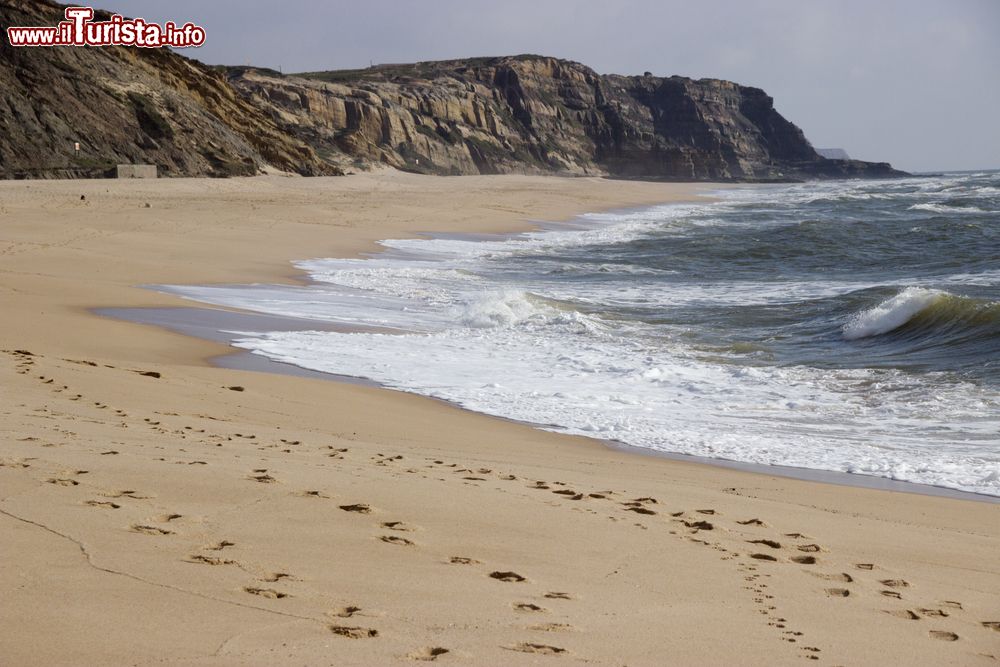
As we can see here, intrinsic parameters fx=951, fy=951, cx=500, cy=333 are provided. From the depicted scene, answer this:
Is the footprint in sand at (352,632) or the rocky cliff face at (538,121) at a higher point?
the rocky cliff face at (538,121)

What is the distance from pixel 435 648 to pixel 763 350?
8.63 metres

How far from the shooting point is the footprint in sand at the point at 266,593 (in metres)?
2.87

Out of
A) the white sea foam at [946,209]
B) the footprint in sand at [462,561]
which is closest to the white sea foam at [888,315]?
the footprint in sand at [462,561]

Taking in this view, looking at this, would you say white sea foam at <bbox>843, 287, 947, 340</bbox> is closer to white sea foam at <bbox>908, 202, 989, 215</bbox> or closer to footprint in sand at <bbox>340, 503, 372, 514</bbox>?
footprint in sand at <bbox>340, 503, 372, 514</bbox>

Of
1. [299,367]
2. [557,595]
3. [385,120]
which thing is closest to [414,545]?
[557,595]

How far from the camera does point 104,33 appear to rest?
38344mm

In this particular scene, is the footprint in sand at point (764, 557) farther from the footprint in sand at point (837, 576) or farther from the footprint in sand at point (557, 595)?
the footprint in sand at point (557, 595)

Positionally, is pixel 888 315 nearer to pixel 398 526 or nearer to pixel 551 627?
pixel 398 526

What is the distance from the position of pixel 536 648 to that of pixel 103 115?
120 feet

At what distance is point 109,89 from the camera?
3616cm

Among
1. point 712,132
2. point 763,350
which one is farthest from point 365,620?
point 712,132

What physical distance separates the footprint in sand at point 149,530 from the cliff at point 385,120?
3160cm

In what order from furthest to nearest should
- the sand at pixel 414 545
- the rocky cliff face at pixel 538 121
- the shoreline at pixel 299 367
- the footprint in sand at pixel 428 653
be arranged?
1. the rocky cliff face at pixel 538 121
2. the shoreline at pixel 299 367
3. the sand at pixel 414 545
4. the footprint in sand at pixel 428 653

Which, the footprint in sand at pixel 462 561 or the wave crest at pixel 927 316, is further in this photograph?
the wave crest at pixel 927 316
